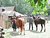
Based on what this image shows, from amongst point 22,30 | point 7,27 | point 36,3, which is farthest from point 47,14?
point 36,3

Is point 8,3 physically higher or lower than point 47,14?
higher

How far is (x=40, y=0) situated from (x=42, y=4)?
86 mm

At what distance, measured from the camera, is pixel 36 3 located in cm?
374

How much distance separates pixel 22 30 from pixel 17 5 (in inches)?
2029

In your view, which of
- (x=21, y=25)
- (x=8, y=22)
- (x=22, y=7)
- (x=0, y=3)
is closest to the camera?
(x=21, y=25)

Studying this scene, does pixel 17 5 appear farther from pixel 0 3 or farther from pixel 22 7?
pixel 0 3

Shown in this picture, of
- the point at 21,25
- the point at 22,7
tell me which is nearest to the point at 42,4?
the point at 21,25

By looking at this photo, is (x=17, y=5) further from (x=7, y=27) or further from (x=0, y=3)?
(x=7, y=27)

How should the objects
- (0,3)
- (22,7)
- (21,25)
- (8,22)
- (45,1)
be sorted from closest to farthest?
1. (45,1)
2. (21,25)
3. (8,22)
4. (22,7)
5. (0,3)

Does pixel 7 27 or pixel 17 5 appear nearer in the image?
pixel 7 27

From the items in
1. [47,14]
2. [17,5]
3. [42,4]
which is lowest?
[47,14]

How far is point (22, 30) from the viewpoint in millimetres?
15305

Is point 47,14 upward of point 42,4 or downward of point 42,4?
downward

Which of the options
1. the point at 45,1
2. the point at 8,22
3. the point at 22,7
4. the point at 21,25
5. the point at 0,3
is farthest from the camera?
the point at 0,3
